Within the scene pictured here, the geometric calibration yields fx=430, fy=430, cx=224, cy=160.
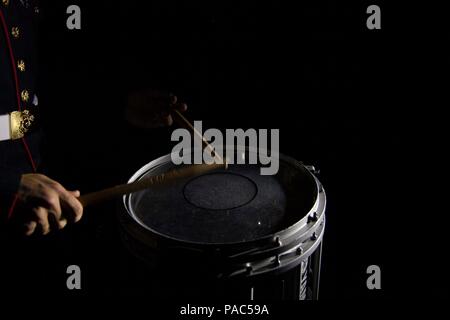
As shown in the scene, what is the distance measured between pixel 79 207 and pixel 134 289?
0.89ft

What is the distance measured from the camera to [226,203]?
1.30m

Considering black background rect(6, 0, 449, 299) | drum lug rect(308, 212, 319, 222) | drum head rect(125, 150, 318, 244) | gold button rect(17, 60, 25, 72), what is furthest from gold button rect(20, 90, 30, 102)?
drum lug rect(308, 212, 319, 222)

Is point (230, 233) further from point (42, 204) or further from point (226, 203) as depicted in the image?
point (42, 204)

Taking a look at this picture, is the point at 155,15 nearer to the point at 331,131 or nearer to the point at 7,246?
the point at 331,131

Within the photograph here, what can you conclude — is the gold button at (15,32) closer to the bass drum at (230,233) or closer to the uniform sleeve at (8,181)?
the uniform sleeve at (8,181)

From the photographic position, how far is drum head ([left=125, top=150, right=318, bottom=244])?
118 cm

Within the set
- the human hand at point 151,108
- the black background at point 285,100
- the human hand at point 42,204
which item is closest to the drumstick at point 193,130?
the human hand at point 151,108

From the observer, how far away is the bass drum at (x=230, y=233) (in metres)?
1.03

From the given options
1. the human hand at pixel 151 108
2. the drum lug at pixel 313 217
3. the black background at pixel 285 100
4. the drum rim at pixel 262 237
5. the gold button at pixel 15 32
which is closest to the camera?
the drum rim at pixel 262 237

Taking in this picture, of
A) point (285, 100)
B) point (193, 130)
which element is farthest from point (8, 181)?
point (285, 100)

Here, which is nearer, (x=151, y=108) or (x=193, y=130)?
(x=193, y=130)

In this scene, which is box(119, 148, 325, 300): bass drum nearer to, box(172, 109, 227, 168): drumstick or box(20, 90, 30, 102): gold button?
box(172, 109, 227, 168): drumstick

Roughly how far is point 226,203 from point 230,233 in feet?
0.49
